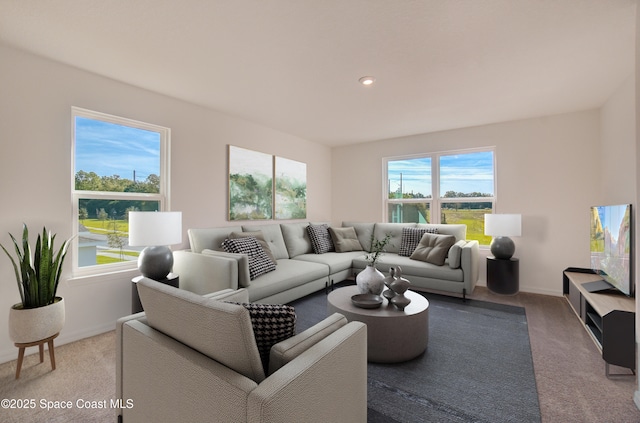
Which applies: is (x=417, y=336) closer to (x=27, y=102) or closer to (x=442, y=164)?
(x=442, y=164)

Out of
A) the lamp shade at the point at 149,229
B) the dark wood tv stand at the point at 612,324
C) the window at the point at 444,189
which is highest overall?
the window at the point at 444,189

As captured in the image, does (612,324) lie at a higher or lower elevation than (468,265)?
lower

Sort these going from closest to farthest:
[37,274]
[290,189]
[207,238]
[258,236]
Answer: [37,274], [207,238], [258,236], [290,189]

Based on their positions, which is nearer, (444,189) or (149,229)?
(149,229)

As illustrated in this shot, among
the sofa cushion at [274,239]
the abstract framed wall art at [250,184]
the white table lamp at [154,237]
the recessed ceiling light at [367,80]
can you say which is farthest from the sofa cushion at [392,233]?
the white table lamp at [154,237]

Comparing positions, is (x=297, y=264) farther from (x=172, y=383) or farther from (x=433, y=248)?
Answer: (x=172, y=383)

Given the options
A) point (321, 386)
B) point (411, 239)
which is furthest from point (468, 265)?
point (321, 386)

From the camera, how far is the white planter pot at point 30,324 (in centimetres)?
191

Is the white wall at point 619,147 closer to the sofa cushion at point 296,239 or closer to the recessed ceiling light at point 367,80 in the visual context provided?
the recessed ceiling light at point 367,80

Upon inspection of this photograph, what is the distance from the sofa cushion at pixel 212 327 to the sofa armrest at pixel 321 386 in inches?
Answer: 4.3

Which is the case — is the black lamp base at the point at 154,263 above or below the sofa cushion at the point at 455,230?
below

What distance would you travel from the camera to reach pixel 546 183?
377 cm

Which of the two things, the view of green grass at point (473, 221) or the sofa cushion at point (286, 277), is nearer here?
the sofa cushion at point (286, 277)

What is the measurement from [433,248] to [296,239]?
190 cm
